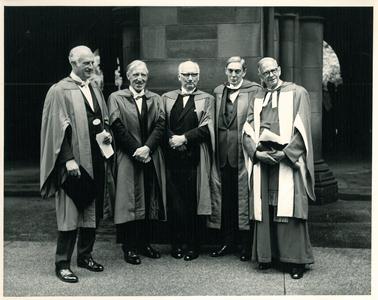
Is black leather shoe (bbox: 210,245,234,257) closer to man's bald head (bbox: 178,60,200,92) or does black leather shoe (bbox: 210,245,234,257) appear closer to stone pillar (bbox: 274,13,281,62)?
man's bald head (bbox: 178,60,200,92)

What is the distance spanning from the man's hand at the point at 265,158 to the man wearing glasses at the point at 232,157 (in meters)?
0.39

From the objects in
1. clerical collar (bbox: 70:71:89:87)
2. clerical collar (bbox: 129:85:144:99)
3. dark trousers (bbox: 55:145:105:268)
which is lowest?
dark trousers (bbox: 55:145:105:268)

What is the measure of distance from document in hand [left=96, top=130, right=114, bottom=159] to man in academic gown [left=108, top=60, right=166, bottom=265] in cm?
16

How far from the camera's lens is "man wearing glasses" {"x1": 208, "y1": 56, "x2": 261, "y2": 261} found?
5.75m

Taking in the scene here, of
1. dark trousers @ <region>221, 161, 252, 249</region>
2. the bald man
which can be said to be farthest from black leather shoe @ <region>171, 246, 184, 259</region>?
the bald man

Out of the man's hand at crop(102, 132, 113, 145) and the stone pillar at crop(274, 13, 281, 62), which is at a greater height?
the stone pillar at crop(274, 13, 281, 62)

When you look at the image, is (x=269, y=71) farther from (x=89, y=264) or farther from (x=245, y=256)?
(x=89, y=264)

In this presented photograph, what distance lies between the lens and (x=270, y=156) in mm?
5328

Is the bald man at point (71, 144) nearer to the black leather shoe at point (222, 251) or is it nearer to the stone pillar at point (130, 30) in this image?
the black leather shoe at point (222, 251)

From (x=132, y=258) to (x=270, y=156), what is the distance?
64.0 inches

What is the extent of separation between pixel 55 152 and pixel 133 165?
32.4 inches

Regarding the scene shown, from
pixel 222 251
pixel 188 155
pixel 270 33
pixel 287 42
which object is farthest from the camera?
pixel 287 42

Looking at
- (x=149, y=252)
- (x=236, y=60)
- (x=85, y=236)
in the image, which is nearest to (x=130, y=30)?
(x=236, y=60)

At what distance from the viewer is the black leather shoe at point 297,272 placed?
5.32m
